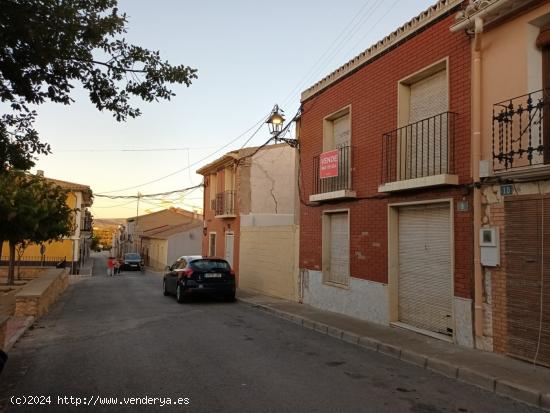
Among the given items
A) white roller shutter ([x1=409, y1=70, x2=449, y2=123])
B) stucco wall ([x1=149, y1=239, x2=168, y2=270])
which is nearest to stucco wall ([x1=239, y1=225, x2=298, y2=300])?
white roller shutter ([x1=409, y1=70, x2=449, y2=123])

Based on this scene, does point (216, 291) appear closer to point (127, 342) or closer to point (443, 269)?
point (127, 342)

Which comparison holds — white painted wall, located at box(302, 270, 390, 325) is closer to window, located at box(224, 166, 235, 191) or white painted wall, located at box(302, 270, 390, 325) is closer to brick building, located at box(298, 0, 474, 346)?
brick building, located at box(298, 0, 474, 346)

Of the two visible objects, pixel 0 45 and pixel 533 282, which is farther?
pixel 533 282

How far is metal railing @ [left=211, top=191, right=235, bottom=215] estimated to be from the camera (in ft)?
67.6

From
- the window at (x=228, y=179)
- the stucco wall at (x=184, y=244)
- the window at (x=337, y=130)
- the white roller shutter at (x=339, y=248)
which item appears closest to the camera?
the white roller shutter at (x=339, y=248)

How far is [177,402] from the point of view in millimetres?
5035

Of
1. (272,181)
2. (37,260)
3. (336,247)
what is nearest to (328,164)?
(336,247)

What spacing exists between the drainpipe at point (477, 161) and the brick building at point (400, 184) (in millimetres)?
174

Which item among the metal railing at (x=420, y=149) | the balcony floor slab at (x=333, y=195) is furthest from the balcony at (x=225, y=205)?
the metal railing at (x=420, y=149)

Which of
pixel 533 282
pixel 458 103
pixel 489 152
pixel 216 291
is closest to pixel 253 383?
pixel 533 282

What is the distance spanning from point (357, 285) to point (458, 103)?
4674 mm

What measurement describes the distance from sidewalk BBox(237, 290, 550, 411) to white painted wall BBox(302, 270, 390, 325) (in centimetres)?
25

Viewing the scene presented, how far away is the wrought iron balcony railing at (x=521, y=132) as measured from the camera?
260 inches

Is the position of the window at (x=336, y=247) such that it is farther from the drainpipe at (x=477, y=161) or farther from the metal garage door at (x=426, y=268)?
the drainpipe at (x=477, y=161)
